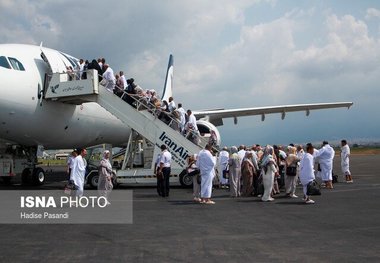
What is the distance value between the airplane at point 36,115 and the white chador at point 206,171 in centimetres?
642

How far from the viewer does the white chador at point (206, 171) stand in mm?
13387

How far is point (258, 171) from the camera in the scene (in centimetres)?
1602

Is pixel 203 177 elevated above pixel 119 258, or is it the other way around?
pixel 203 177

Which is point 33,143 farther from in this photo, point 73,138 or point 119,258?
point 119,258

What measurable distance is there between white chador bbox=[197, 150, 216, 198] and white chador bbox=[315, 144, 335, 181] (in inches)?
269

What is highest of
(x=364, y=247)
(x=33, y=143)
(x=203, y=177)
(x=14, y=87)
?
(x=14, y=87)

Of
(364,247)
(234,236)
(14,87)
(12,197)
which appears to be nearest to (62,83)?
(14,87)

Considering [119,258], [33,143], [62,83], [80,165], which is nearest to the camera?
[119,258]

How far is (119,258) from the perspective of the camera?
6535 mm

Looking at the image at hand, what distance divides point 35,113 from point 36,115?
93 mm

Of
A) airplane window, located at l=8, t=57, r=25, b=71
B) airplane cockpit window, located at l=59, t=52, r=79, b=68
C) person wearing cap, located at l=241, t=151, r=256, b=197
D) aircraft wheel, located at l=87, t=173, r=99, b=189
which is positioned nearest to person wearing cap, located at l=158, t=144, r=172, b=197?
person wearing cap, located at l=241, t=151, r=256, b=197

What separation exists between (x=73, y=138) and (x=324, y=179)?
10151 mm

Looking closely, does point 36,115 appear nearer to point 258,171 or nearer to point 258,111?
point 258,171

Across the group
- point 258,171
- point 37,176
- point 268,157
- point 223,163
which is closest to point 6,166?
point 37,176
